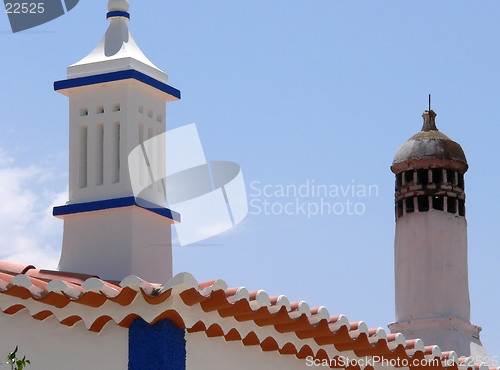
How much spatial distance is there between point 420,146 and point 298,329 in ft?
44.9

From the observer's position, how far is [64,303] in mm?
9516

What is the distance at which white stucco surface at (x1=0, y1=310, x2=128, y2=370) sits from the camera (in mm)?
9711

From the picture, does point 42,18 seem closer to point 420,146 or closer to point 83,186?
point 83,186

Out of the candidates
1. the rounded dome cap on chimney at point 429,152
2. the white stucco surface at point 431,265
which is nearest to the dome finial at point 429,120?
the rounded dome cap on chimney at point 429,152

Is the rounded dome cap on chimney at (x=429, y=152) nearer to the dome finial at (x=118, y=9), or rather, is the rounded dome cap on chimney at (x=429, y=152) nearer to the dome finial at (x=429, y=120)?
the dome finial at (x=429, y=120)

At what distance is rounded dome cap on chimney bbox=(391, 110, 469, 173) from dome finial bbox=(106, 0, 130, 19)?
11.3 m

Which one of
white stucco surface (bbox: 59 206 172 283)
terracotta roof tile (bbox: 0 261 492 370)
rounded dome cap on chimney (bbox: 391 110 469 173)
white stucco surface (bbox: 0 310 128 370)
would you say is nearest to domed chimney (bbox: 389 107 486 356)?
rounded dome cap on chimney (bbox: 391 110 469 173)

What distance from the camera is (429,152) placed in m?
23.8

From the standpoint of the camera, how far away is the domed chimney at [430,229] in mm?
Result: 23047

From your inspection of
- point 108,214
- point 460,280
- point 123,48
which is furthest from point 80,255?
point 460,280

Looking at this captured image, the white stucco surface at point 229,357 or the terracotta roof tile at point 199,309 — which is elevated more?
the terracotta roof tile at point 199,309

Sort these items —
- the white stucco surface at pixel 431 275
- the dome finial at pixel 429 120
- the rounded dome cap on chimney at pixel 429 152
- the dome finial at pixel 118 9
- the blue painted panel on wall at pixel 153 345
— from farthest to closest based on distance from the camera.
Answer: the dome finial at pixel 429 120, the rounded dome cap on chimney at pixel 429 152, the white stucco surface at pixel 431 275, the dome finial at pixel 118 9, the blue painted panel on wall at pixel 153 345

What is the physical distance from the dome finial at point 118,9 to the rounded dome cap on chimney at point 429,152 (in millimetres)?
11266

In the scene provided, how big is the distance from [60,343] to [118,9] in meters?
5.07
